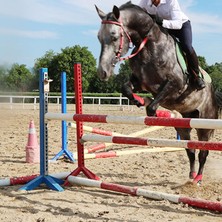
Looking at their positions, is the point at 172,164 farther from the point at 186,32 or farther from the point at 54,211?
the point at 54,211

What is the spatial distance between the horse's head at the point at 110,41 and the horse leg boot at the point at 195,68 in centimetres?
113

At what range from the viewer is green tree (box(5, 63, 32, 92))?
59.2m

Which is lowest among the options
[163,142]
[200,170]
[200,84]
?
[200,170]

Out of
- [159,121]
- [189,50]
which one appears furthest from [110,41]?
[189,50]

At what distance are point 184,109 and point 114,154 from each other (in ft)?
7.46

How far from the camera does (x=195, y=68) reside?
501 cm

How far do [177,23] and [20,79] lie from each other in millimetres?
62202

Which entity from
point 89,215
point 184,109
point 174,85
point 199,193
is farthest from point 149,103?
point 89,215

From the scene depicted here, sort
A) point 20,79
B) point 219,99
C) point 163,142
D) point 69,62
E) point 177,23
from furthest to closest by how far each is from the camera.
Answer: point 20,79
point 69,62
point 219,99
point 177,23
point 163,142

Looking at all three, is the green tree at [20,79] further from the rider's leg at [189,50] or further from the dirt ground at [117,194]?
the rider's leg at [189,50]

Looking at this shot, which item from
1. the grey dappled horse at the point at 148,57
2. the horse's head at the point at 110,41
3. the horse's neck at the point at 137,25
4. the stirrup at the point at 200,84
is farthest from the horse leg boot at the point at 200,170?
the horse's head at the point at 110,41

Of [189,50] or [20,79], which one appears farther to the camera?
[20,79]

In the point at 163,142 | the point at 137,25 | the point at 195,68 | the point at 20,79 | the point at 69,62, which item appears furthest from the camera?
the point at 20,79

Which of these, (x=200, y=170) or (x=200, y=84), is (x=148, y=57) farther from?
(x=200, y=170)
